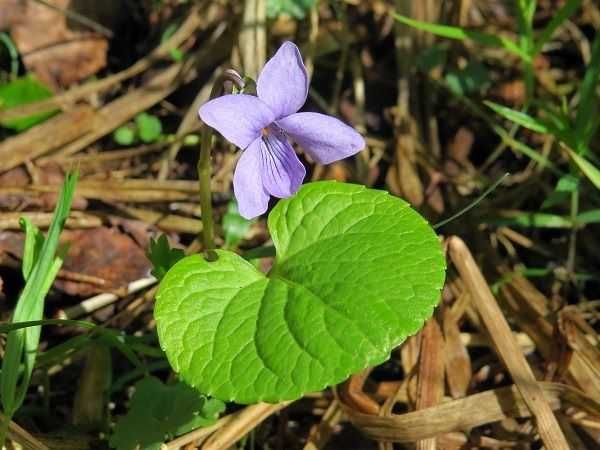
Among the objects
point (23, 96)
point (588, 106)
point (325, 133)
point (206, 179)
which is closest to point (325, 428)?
point (206, 179)

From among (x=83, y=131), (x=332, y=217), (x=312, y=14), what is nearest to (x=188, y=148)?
(x=83, y=131)

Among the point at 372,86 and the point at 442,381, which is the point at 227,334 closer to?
the point at 442,381


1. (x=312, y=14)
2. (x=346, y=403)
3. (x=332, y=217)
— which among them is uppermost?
(x=312, y=14)

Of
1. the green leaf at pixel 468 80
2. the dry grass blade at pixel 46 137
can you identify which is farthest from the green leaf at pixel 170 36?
the green leaf at pixel 468 80

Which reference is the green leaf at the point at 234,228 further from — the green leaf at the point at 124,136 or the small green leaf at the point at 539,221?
the small green leaf at the point at 539,221

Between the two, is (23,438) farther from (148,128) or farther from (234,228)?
(148,128)
